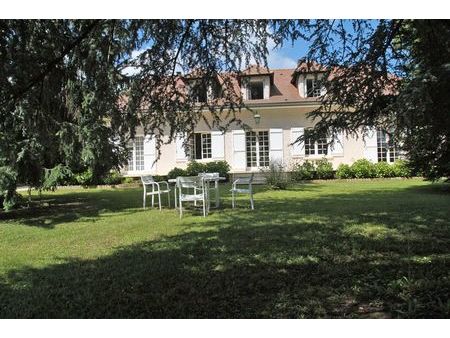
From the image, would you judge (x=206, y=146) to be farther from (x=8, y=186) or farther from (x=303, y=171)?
(x=8, y=186)

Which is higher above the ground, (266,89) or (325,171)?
(266,89)

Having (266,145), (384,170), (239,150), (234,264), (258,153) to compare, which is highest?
(266,145)

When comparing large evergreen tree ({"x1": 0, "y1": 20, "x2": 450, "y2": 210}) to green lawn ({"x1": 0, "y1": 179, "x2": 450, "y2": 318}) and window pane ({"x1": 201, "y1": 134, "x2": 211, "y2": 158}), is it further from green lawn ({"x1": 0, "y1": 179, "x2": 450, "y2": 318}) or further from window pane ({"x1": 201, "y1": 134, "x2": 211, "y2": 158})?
window pane ({"x1": 201, "y1": 134, "x2": 211, "y2": 158})

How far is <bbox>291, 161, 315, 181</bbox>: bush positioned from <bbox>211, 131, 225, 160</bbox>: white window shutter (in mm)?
3783

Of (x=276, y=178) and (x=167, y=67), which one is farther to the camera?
(x=276, y=178)

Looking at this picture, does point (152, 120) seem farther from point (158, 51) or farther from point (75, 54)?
point (75, 54)

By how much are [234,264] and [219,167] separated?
50.8 feet

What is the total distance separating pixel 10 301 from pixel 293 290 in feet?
8.44

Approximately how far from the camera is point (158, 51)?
468 cm

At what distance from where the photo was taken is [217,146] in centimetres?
2170

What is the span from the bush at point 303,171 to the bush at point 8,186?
480 inches

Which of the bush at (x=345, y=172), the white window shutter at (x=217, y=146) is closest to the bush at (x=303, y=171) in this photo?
the bush at (x=345, y=172)

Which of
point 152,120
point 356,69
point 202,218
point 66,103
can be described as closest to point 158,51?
point 152,120

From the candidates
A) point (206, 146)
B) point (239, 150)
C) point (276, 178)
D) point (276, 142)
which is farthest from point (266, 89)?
point (276, 178)
